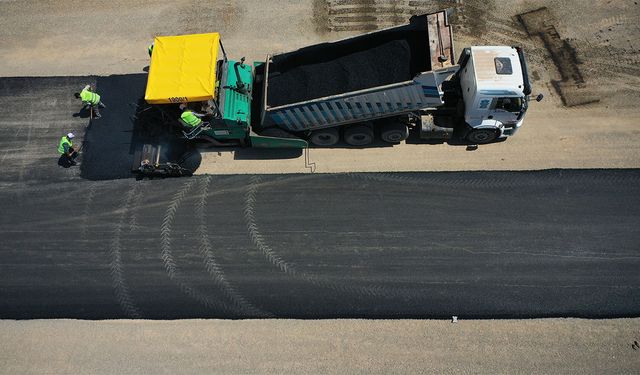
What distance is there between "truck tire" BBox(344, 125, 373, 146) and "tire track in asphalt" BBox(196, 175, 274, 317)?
4.96m

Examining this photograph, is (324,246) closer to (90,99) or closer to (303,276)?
(303,276)

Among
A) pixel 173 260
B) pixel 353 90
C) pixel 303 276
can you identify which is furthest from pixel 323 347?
pixel 353 90

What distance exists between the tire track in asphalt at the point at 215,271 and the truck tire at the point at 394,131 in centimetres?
607

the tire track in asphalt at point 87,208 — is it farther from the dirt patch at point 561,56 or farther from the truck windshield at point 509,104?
the dirt patch at point 561,56

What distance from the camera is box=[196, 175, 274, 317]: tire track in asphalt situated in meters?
13.1

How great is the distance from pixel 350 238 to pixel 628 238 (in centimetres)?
787

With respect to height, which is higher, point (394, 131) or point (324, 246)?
point (394, 131)

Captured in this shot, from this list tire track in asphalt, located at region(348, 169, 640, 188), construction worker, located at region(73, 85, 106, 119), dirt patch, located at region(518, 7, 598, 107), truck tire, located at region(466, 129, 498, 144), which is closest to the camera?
tire track in asphalt, located at region(348, 169, 640, 188)

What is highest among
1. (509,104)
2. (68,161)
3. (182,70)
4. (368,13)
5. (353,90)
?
(368,13)

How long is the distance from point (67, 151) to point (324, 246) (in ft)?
29.8

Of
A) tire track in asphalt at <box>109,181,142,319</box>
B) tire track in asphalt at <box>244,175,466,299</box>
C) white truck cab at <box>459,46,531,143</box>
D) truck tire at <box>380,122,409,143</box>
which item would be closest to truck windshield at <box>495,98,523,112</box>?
white truck cab at <box>459,46,531,143</box>

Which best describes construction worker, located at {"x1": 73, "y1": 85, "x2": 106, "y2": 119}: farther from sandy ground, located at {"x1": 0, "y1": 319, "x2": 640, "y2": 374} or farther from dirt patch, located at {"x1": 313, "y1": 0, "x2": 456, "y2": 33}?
dirt patch, located at {"x1": 313, "y1": 0, "x2": 456, "y2": 33}

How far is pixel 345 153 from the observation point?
15547 millimetres

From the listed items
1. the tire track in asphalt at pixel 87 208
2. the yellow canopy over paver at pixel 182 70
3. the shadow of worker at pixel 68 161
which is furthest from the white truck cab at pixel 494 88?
the shadow of worker at pixel 68 161
